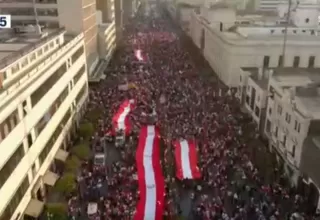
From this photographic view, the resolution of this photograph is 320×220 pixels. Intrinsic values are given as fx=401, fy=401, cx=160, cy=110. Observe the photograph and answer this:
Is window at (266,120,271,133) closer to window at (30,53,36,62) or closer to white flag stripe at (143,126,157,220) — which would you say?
white flag stripe at (143,126,157,220)

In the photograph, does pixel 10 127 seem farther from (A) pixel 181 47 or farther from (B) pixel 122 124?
(A) pixel 181 47

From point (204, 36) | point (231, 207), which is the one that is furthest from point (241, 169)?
point (204, 36)

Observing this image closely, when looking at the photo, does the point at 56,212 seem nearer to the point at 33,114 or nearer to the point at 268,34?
the point at 33,114

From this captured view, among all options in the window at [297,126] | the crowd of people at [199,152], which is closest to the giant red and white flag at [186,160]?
the crowd of people at [199,152]

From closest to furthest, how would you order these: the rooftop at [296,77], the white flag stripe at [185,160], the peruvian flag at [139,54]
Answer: the white flag stripe at [185,160] → the rooftop at [296,77] → the peruvian flag at [139,54]

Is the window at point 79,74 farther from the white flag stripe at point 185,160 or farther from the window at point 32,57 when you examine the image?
the white flag stripe at point 185,160

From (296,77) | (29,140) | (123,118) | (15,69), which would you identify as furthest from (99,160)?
(296,77)
